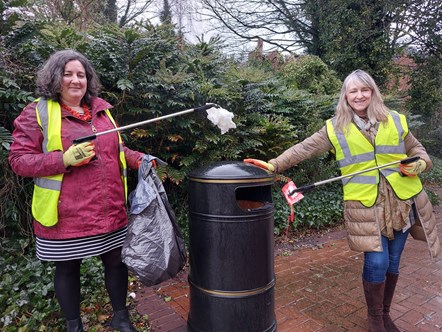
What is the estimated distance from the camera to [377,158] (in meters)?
2.29

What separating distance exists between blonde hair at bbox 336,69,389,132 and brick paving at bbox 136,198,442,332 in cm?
157

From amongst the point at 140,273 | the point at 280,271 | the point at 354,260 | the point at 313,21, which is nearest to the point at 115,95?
the point at 140,273

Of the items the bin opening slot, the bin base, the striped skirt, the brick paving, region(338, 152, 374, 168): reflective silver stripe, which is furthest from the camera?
the brick paving

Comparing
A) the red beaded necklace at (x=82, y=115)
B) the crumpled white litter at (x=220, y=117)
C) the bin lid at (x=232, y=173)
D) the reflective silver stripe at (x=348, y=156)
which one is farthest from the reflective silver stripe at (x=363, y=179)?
the red beaded necklace at (x=82, y=115)

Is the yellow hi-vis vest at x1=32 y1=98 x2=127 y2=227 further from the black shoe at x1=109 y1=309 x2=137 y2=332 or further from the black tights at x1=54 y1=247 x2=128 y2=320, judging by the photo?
the black shoe at x1=109 y1=309 x2=137 y2=332

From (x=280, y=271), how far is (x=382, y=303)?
1.41 m

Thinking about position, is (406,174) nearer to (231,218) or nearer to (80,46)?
(231,218)

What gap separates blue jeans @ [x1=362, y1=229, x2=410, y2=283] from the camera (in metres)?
2.28

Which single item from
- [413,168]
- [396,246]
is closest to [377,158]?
[413,168]

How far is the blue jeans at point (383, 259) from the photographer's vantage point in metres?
2.28

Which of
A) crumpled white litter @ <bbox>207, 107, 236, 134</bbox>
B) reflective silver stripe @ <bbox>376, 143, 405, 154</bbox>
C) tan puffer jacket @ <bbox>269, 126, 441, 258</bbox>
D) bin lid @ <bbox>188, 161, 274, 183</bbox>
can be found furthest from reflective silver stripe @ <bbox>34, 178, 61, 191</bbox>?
reflective silver stripe @ <bbox>376, 143, 405, 154</bbox>

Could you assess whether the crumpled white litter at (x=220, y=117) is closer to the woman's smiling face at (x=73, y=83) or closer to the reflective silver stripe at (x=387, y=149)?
the woman's smiling face at (x=73, y=83)

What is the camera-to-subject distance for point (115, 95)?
3.50 metres

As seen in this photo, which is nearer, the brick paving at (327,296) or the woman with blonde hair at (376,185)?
the woman with blonde hair at (376,185)
